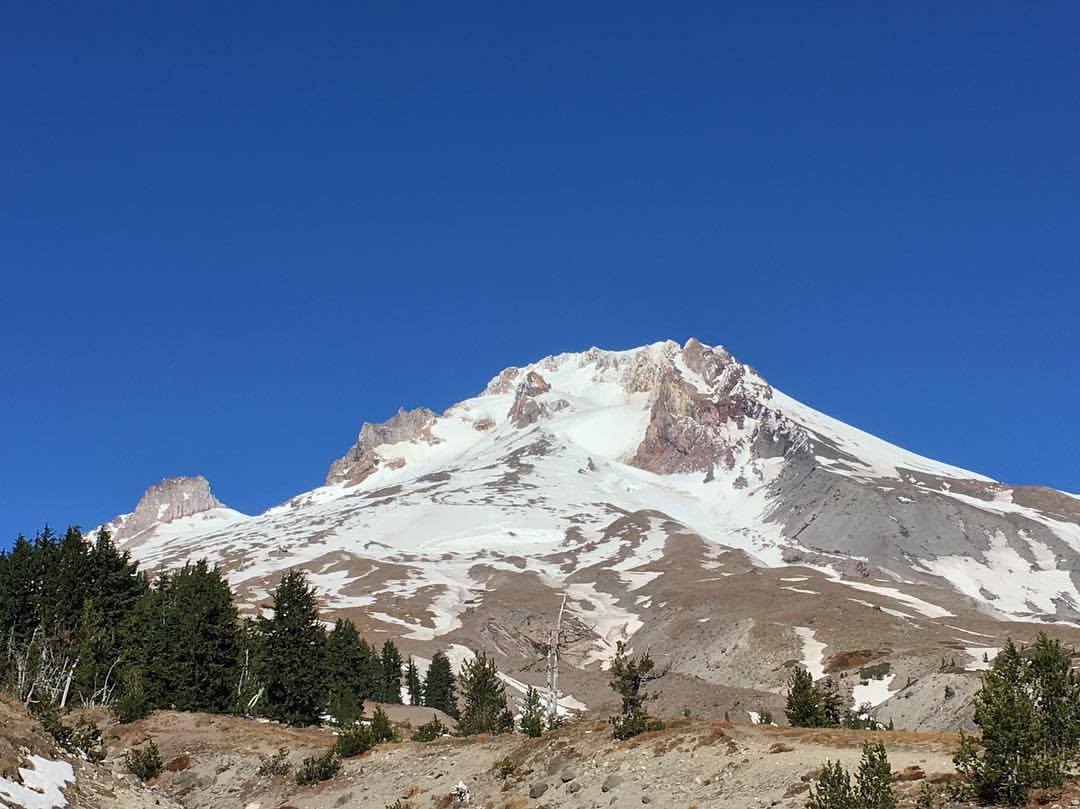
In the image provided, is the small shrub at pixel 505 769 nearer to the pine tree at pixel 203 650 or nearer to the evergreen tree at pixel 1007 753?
the evergreen tree at pixel 1007 753

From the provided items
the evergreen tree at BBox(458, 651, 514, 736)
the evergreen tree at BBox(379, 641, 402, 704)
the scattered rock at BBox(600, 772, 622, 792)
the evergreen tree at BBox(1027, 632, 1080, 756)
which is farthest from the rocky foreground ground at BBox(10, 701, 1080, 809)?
the evergreen tree at BBox(379, 641, 402, 704)

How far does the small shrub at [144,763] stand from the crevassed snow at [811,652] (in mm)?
77559

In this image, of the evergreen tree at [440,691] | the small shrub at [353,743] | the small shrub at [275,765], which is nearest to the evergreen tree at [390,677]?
the evergreen tree at [440,691]

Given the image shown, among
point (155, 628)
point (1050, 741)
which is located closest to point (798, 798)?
point (1050, 741)

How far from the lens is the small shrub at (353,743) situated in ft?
117

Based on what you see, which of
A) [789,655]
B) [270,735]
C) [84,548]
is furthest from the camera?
[789,655]

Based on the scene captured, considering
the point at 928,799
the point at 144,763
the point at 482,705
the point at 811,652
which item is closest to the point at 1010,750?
the point at 928,799

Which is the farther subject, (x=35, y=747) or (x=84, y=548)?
(x=84, y=548)

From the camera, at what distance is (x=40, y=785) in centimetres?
2366

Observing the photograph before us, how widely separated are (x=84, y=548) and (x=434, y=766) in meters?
44.6

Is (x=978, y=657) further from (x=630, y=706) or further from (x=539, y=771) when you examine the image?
(x=539, y=771)

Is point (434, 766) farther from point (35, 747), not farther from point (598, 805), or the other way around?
point (35, 747)

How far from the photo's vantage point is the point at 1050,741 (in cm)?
2042

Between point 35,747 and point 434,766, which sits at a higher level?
point 35,747
